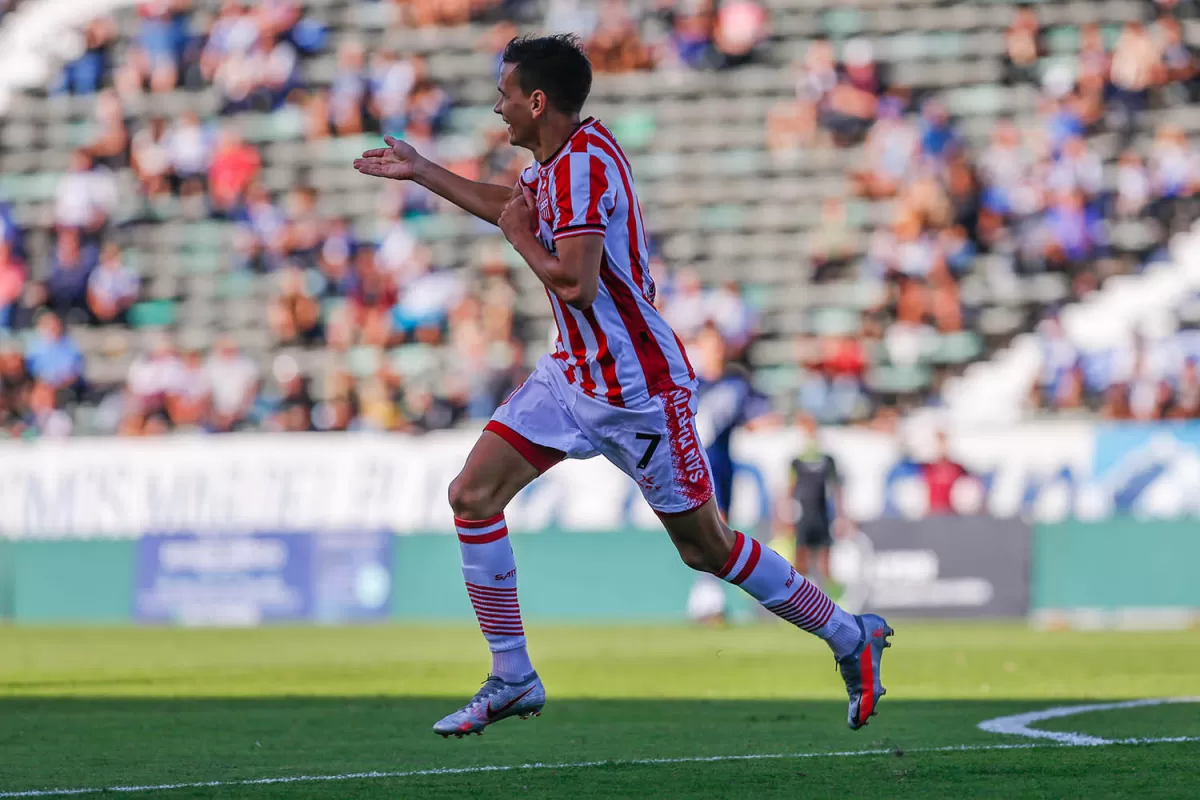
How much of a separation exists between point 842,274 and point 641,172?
334cm

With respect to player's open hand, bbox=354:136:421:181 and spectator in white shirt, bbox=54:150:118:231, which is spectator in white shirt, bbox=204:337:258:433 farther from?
player's open hand, bbox=354:136:421:181

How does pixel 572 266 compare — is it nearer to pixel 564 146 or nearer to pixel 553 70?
pixel 564 146

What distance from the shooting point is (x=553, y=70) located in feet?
21.8

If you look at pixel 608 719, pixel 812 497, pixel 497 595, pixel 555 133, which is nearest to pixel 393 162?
pixel 555 133

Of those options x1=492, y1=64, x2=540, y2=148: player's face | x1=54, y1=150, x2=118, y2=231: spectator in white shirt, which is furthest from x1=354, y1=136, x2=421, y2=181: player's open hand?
x1=54, y1=150, x2=118, y2=231: spectator in white shirt

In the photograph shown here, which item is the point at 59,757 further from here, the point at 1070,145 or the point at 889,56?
the point at 889,56

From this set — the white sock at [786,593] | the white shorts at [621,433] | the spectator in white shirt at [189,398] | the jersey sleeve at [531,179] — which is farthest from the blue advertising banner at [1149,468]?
the jersey sleeve at [531,179]

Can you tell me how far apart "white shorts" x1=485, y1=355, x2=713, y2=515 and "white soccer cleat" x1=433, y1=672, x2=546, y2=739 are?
30.8 inches

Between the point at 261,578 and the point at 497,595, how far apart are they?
14.7 meters

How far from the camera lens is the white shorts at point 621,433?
21.7ft

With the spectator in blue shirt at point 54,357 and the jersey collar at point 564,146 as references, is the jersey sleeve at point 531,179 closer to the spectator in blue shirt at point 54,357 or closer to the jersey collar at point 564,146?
the jersey collar at point 564,146

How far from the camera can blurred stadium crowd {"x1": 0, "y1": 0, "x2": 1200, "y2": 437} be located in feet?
72.2

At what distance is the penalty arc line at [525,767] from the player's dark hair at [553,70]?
2271mm

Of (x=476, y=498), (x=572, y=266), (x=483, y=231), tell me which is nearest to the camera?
(x=572, y=266)
